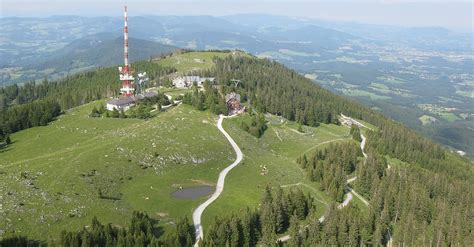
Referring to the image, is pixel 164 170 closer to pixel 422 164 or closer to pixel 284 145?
pixel 284 145

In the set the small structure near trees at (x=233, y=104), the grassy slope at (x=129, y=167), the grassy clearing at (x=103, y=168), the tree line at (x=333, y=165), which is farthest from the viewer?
the small structure near trees at (x=233, y=104)

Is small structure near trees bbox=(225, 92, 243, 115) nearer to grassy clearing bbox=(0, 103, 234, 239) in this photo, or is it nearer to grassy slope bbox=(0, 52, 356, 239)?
grassy slope bbox=(0, 52, 356, 239)

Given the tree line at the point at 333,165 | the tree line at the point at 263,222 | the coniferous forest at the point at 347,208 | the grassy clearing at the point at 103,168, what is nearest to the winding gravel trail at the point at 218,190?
the grassy clearing at the point at 103,168

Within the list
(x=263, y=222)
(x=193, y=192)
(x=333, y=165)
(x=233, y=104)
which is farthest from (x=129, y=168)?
(x=233, y=104)

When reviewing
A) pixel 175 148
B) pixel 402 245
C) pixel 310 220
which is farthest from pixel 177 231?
pixel 402 245

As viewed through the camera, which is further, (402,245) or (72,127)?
(72,127)

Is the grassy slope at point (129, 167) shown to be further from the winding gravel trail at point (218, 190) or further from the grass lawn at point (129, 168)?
the winding gravel trail at point (218, 190)

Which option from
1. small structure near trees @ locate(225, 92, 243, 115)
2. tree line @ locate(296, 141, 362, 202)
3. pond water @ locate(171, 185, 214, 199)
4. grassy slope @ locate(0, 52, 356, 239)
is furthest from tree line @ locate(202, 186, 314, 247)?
small structure near trees @ locate(225, 92, 243, 115)

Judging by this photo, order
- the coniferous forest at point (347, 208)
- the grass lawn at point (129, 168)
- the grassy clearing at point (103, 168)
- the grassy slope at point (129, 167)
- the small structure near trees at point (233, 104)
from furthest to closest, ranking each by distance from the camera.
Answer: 1. the small structure near trees at point (233, 104)
2. the grassy slope at point (129, 167)
3. the grass lawn at point (129, 168)
4. the grassy clearing at point (103, 168)
5. the coniferous forest at point (347, 208)
